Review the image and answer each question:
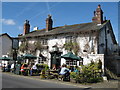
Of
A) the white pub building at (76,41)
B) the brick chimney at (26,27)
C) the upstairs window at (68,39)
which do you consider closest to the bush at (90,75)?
the white pub building at (76,41)

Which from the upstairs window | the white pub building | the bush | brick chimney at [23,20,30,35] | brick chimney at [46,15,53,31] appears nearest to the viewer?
the bush

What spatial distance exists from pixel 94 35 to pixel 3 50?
22.2 m

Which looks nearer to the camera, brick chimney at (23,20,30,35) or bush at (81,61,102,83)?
bush at (81,61,102,83)

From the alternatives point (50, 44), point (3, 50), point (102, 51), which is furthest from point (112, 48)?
point (3, 50)

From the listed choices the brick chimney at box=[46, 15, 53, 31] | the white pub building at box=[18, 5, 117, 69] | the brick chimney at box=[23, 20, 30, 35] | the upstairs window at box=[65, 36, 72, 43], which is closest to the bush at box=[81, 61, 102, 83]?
the white pub building at box=[18, 5, 117, 69]

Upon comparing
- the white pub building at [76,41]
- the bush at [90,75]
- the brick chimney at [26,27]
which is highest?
the brick chimney at [26,27]

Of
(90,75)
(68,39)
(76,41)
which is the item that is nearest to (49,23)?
(68,39)

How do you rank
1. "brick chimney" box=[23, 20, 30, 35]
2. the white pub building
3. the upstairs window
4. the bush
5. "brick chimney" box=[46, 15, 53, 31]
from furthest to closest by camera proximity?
"brick chimney" box=[23, 20, 30, 35]
"brick chimney" box=[46, 15, 53, 31]
the upstairs window
the white pub building
the bush

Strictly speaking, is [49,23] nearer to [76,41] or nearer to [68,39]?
[68,39]

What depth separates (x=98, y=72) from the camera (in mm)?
13703

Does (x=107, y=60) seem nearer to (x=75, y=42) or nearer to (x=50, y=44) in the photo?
(x=75, y=42)

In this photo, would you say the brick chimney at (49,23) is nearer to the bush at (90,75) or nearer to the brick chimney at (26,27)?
the brick chimney at (26,27)

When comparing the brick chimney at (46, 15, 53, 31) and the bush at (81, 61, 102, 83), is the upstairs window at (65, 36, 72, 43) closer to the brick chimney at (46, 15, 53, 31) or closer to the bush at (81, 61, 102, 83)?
the brick chimney at (46, 15, 53, 31)

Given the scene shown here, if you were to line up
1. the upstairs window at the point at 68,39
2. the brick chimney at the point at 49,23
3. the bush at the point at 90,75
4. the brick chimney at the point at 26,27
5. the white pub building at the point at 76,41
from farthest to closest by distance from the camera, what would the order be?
the brick chimney at the point at 26,27
the brick chimney at the point at 49,23
the upstairs window at the point at 68,39
the white pub building at the point at 76,41
the bush at the point at 90,75
